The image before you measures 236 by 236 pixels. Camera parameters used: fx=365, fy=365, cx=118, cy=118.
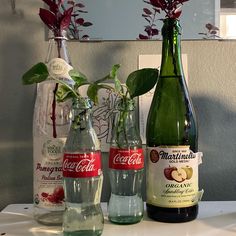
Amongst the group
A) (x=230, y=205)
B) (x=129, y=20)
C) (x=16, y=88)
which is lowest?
(x=230, y=205)

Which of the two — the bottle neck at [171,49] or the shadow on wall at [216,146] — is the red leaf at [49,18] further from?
the shadow on wall at [216,146]

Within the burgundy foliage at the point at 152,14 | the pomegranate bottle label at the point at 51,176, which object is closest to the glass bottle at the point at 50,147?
the pomegranate bottle label at the point at 51,176

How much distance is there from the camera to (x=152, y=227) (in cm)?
56

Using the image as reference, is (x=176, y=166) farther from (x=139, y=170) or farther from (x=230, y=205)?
(x=230, y=205)

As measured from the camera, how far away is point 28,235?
53 centimetres

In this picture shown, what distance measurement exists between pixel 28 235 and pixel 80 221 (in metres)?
0.08

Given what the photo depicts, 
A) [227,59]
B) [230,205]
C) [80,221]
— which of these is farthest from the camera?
[227,59]

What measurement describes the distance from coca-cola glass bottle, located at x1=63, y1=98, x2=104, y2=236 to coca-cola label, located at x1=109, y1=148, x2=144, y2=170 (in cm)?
4

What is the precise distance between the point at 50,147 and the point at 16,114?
0.23 metres

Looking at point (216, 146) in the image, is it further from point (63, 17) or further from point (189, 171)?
point (63, 17)

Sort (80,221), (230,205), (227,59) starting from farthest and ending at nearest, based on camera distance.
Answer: (227,59)
(230,205)
(80,221)

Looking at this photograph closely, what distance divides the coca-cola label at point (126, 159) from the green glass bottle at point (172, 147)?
3 cm

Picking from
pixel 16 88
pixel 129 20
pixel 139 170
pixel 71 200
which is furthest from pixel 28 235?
pixel 129 20

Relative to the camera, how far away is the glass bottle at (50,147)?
1.92ft
